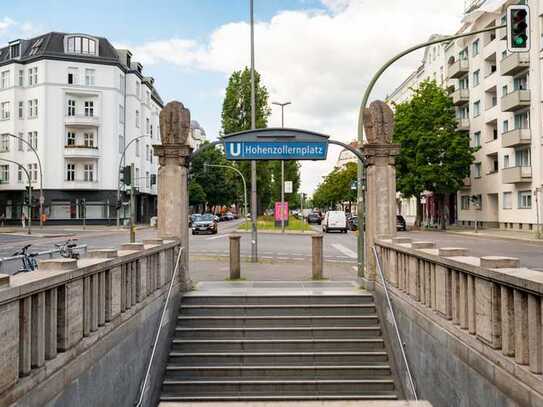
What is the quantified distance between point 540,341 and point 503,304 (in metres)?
0.60

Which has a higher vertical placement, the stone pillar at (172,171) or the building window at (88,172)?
the building window at (88,172)

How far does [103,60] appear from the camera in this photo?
2133 inches

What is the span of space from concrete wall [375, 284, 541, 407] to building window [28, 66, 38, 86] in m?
54.6

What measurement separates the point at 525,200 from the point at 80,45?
4590cm

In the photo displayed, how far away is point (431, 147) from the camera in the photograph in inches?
1768

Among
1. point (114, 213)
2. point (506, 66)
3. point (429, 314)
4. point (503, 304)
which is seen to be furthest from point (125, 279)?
point (114, 213)

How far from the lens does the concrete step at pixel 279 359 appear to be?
781cm

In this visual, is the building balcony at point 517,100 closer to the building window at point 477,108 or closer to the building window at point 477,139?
the building window at point 477,108

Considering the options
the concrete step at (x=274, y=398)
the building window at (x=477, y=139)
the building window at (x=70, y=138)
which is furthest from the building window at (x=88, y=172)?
the concrete step at (x=274, y=398)

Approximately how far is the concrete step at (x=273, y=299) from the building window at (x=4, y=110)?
5402 centimetres

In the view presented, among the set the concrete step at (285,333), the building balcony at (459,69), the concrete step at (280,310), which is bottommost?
the concrete step at (285,333)

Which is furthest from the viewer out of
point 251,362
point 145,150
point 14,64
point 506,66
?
point 145,150

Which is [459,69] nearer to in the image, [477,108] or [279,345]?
[477,108]

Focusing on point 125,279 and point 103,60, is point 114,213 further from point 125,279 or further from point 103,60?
point 125,279
